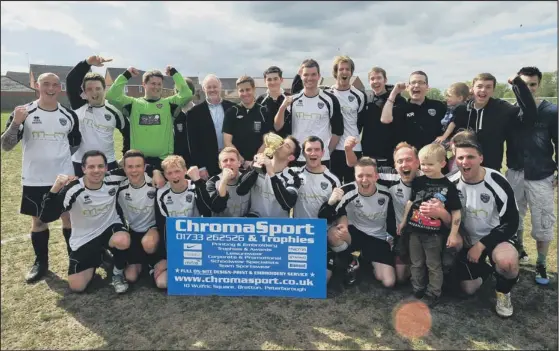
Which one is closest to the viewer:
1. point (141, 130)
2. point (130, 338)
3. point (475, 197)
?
point (130, 338)

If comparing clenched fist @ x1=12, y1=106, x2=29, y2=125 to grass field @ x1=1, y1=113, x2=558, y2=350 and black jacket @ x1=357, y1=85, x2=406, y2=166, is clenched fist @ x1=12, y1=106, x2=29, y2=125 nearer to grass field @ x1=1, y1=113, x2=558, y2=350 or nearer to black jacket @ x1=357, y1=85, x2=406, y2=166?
grass field @ x1=1, y1=113, x2=558, y2=350

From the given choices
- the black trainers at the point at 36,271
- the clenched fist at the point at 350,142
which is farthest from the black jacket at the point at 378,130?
the black trainers at the point at 36,271

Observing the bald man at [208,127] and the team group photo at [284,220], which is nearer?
the team group photo at [284,220]

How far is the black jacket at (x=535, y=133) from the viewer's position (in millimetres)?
4336

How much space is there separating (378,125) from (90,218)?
4090mm

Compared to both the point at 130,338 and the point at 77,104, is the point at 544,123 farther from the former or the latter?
the point at 77,104

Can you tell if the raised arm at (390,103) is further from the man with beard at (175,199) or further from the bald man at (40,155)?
the bald man at (40,155)

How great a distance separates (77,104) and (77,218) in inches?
71.6

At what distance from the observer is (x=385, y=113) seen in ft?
16.9

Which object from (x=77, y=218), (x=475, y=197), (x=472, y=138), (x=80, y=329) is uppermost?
Answer: (x=472, y=138)

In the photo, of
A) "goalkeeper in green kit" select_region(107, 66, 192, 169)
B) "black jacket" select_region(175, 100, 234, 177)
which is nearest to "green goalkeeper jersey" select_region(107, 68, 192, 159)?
"goalkeeper in green kit" select_region(107, 66, 192, 169)

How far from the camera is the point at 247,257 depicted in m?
4.04

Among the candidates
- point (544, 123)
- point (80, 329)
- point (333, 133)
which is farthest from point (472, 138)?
point (80, 329)

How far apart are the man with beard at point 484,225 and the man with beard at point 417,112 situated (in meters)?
1.10
